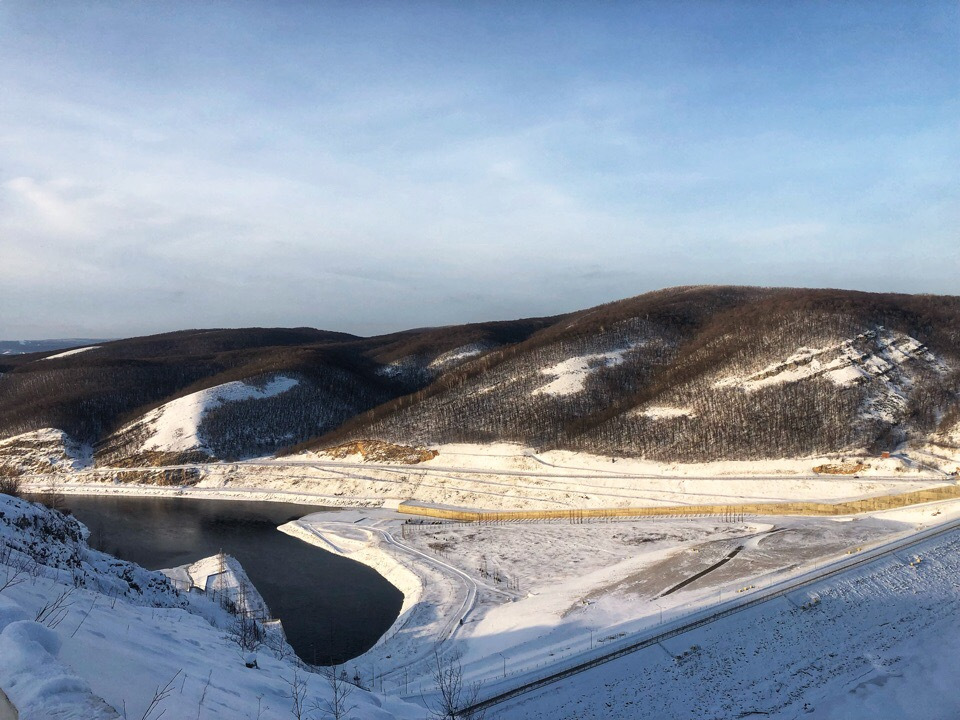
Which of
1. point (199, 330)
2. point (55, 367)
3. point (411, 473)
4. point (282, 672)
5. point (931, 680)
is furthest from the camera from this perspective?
point (199, 330)

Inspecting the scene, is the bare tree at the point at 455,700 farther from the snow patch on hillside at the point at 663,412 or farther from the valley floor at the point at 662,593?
the snow patch on hillside at the point at 663,412

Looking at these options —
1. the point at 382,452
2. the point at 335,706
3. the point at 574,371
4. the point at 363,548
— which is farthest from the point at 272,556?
the point at 574,371

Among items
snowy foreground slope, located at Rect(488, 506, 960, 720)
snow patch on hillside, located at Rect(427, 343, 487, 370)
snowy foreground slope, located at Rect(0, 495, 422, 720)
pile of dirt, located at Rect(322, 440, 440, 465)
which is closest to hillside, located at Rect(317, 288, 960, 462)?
pile of dirt, located at Rect(322, 440, 440, 465)

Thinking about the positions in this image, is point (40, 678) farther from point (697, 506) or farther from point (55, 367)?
point (55, 367)

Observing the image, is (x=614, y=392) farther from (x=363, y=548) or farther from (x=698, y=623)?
(x=698, y=623)

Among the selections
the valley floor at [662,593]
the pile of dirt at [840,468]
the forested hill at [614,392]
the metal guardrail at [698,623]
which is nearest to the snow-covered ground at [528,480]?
the valley floor at [662,593]

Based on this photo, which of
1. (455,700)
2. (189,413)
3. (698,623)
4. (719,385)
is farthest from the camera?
(189,413)

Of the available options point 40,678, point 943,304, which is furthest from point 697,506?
point 943,304
